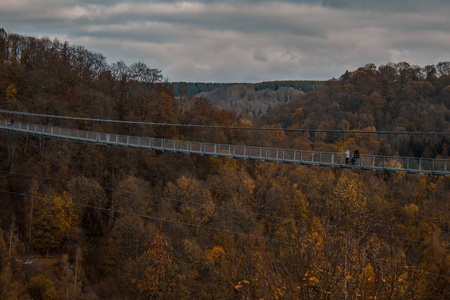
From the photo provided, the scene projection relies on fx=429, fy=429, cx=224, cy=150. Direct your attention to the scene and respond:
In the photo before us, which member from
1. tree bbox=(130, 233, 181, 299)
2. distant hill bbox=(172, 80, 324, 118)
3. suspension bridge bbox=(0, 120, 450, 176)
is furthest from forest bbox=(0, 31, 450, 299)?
distant hill bbox=(172, 80, 324, 118)

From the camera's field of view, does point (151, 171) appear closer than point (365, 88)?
Yes

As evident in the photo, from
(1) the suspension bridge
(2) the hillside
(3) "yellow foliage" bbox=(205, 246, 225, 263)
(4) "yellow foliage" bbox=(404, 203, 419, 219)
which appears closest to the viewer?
(1) the suspension bridge

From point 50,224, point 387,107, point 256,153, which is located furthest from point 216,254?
point 387,107

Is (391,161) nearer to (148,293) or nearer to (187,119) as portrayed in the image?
(148,293)

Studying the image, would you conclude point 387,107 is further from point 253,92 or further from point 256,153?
point 253,92

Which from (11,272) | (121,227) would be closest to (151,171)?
(121,227)

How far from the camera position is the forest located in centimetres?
2564

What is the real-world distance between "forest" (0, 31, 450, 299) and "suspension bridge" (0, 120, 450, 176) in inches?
80.0

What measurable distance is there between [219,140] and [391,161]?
2286 centimetres

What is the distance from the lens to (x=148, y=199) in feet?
107

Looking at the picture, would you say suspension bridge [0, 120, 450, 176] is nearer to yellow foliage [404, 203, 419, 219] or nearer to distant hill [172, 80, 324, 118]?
yellow foliage [404, 203, 419, 219]

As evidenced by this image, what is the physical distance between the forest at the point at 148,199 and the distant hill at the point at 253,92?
8606 cm

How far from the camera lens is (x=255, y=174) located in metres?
41.6

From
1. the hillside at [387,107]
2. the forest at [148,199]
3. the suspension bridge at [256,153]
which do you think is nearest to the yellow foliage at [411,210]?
the forest at [148,199]
